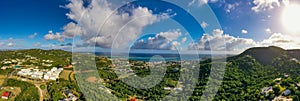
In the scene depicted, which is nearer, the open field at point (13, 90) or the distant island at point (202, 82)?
the distant island at point (202, 82)

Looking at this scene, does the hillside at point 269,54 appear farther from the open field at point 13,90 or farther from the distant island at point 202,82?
the open field at point 13,90

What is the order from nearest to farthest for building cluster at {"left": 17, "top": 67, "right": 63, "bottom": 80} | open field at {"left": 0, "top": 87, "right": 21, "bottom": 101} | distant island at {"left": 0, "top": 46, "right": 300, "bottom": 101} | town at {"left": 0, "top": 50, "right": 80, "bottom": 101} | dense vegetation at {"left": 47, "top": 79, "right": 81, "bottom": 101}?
1. distant island at {"left": 0, "top": 46, "right": 300, "bottom": 101}
2. open field at {"left": 0, "top": 87, "right": 21, "bottom": 101}
3. dense vegetation at {"left": 47, "top": 79, "right": 81, "bottom": 101}
4. town at {"left": 0, "top": 50, "right": 80, "bottom": 101}
5. building cluster at {"left": 17, "top": 67, "right": 63, "bottom": 80}

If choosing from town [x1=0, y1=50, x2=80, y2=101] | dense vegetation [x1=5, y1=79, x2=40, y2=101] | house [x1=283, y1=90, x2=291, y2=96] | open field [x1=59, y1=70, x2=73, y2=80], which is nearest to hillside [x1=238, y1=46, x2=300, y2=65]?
house [x1=283, y1=90, x2=291, y2=96]

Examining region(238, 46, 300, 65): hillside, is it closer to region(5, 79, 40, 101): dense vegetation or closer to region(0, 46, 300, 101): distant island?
region(0, 46, 300, 101): distant island

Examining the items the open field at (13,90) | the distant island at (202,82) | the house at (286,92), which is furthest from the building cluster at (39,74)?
the house at (286,92)

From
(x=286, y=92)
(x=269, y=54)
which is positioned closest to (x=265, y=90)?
(x=286, y=92)

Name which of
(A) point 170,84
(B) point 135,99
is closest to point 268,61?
(A) point 170,84

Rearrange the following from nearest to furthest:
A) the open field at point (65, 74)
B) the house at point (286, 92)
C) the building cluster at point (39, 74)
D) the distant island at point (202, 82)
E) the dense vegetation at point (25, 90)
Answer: the house at point (286, 92), the distant island at point (202, 82), the dense vegetation at point (25, 90), the building cluster at point (39, 74), the open field at point (65, 74)

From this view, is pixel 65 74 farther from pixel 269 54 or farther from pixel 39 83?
pixel 269 54
